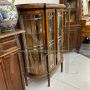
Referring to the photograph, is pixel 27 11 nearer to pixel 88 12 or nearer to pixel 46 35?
pixel 46 35

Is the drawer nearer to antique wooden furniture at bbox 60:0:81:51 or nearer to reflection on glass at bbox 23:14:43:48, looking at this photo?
reflection on glass at bbox 23:14:43:48

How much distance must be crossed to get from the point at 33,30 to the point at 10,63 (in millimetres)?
620

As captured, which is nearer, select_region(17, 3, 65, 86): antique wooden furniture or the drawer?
the drawer

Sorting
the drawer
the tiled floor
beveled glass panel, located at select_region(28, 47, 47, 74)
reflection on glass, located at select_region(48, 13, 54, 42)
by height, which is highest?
reflection on glass, located at select_region(48, 13, 54, 42)

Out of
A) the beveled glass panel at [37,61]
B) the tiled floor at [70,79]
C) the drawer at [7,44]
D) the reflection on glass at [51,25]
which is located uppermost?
the reflection on glass at [51,25]

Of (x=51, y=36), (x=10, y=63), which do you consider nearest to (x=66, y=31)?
(x=51, y=36)

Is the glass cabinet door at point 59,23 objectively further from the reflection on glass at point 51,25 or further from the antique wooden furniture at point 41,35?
the reflection on glass at point 51,25

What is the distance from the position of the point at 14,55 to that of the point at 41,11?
0.65 m

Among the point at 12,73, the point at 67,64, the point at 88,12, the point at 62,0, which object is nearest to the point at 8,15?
the point at 12,73

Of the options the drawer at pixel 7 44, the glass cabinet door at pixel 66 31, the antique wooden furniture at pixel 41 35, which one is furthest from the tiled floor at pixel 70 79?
the drawer at pixel 7 44

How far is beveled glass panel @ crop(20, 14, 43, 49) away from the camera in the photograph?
5.89ft

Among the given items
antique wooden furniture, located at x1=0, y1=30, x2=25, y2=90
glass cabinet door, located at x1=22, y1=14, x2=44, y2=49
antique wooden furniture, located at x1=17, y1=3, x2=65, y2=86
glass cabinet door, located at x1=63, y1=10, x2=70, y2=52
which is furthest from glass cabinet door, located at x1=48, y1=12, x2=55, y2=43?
glass cabinet door, located at x1=63, y1=10, x2=70, y2=52

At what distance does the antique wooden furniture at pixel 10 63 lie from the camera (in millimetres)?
1348

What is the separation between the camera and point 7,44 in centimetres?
139
